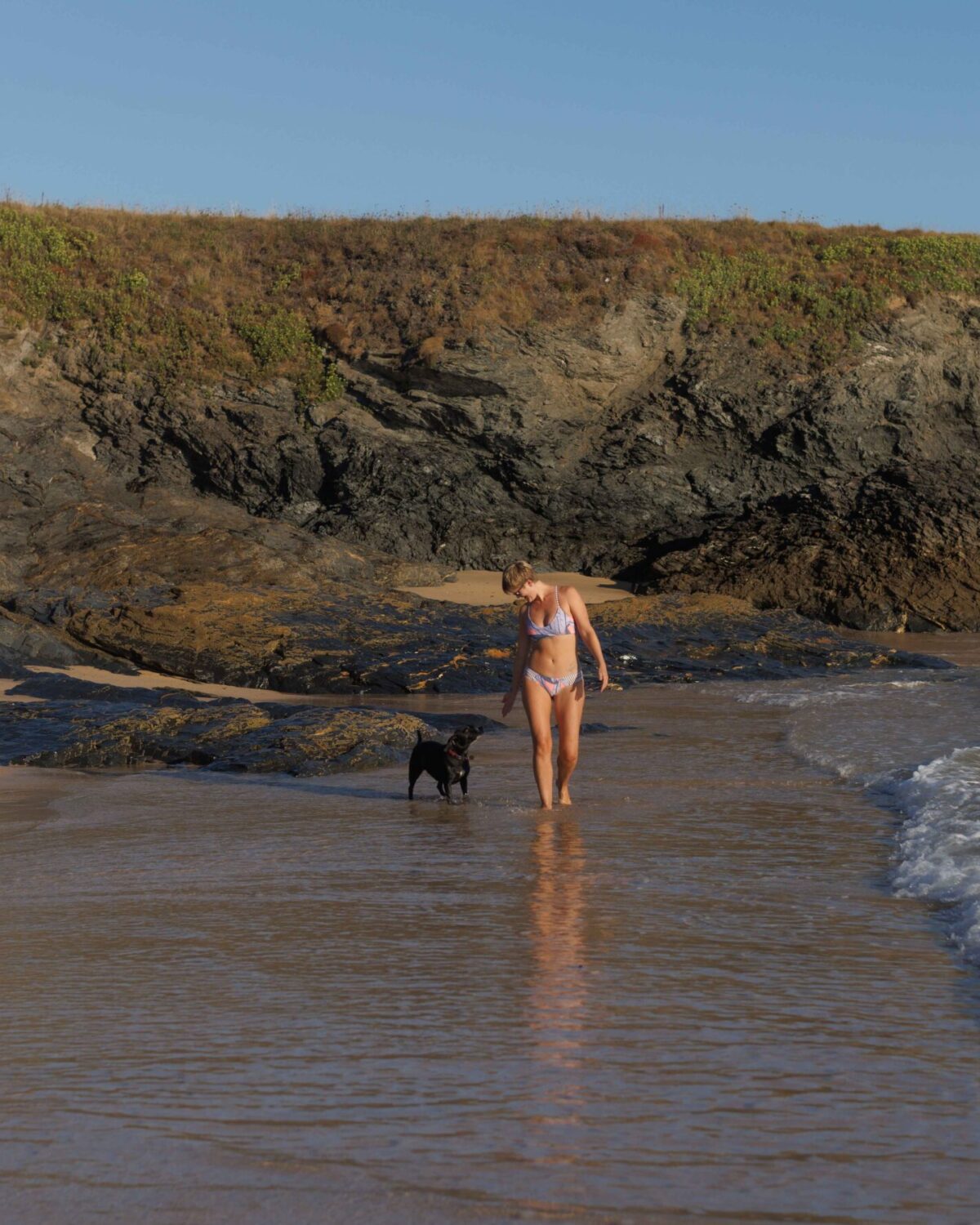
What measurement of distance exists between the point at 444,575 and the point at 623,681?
382 inches

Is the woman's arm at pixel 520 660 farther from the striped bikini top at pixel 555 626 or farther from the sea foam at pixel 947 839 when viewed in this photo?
the sea foam at pixel 947 839

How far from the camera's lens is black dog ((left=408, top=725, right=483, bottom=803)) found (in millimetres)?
7922

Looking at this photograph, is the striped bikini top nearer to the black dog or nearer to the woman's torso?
the woman's torso

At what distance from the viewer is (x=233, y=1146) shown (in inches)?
115

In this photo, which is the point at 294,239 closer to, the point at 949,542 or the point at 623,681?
the point at 949,542

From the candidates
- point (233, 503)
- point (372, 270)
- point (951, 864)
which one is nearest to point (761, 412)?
point (372, 270)

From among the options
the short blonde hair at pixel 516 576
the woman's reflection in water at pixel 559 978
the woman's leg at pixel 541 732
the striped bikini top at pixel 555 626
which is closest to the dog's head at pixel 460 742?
the woman's leg at pixel 541 732

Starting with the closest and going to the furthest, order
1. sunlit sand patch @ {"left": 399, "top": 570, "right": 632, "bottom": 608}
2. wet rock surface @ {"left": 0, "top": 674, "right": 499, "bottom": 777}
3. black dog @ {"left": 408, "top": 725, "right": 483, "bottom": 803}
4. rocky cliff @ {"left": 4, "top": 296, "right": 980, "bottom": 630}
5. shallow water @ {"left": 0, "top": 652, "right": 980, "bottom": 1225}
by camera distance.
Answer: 1. shallow water @ {"left": 0, "top": 652, "right": 980, "bottom": 1225}
2. black dog @ {"left": 408, "top": 725, "right": 483, "bottom": 803}
3. wet rock surface @ {"left": 0, "top": 674, "right": 499, "bottom": 777}
4. sunlit sand patch @ {"left": 399, "top": 570, "right": 632, "bottom": 608}
5. rocky cliff @ {"left": 4, "top": 296, "right": 980, "bottom": 630}

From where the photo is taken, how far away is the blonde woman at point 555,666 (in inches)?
308

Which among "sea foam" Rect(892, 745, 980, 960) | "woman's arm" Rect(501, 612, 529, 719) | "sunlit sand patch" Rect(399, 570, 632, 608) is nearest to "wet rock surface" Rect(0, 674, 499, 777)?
"woman's arm" Rect(501, 612, 529, 719)

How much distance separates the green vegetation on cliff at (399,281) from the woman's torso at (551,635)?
1915 centimetres

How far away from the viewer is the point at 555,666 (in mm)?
7980

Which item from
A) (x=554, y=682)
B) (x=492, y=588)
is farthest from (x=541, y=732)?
(x=492, y=588)

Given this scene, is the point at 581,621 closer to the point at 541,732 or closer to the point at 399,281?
the point at 541,732
